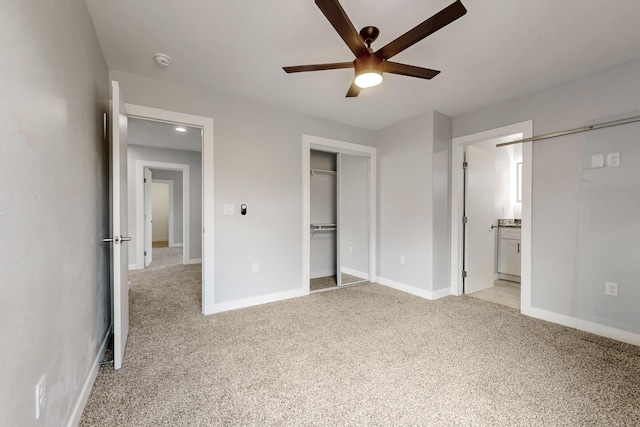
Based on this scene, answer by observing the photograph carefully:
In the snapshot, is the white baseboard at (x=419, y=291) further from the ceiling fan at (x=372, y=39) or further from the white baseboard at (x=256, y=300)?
the ceiling fan at (x=372, y=39)

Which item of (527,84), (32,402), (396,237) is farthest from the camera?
(396,237)

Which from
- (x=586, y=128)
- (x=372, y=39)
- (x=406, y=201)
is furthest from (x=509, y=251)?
(x=372, y=39)

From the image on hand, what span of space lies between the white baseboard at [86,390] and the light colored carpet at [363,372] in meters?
0.04

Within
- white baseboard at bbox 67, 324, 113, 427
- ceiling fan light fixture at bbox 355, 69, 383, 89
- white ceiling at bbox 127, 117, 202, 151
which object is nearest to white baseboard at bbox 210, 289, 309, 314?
white baseboard at bbox 67, 324, 113, 427

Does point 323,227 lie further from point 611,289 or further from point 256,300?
point 611,289

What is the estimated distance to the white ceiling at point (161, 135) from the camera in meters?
4.11

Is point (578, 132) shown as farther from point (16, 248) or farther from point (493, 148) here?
point (16, 248)

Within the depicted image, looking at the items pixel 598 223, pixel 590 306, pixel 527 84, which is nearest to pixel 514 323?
pixel 590 306

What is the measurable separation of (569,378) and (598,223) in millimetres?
1528

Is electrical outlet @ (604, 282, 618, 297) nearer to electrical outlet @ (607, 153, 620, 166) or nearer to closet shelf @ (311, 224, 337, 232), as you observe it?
electrical outlet @ (607, 153, 620, 166)

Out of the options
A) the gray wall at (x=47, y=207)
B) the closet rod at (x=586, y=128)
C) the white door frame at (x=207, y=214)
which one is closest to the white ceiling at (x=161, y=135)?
the white door frame at (x=207, y=214)

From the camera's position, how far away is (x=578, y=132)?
2639mm

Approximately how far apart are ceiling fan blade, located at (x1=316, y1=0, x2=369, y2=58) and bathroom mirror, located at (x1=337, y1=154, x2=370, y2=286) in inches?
105

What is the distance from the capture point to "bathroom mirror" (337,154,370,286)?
4.40m
